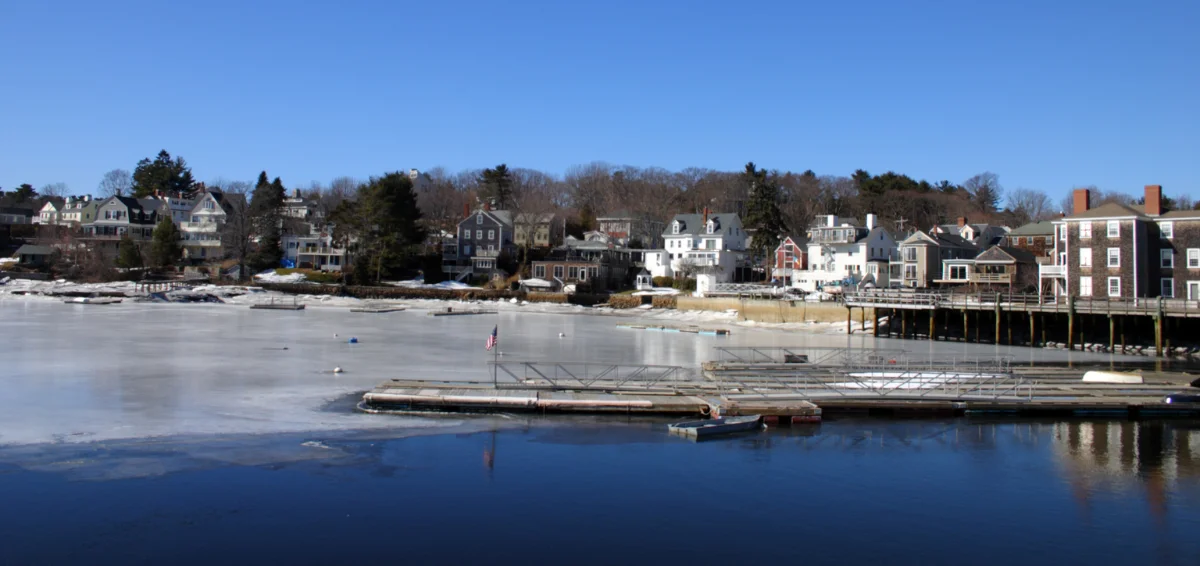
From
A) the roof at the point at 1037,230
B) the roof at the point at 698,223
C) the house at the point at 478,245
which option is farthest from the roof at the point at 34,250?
the roof at the point at 1037,230

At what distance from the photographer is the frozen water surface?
2111 cm

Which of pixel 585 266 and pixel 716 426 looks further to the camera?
pixel 585 266

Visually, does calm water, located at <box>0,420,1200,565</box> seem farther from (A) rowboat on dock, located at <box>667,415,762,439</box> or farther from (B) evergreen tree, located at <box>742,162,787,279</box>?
(B) evergreen tree, located at <box>742,162,787,279</box>

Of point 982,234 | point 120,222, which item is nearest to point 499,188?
point 120,222

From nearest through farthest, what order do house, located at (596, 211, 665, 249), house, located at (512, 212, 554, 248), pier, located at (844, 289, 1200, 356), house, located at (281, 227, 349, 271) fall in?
pier, located at (844, 289, 1200, 356) → house, located at (281, 227, 349, 271) → house, located at (512, 212, 554, 248) → house, located at (596, 211, 665, 249)

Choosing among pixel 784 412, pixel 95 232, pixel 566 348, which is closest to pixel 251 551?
pixel 784 412

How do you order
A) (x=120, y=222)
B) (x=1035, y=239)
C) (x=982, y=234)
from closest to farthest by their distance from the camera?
1. (x=1035, y=239)
2. (x=982, y=234)
3. (x=120, y=222)

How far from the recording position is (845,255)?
251ft

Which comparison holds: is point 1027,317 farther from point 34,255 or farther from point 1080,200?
point 34,255

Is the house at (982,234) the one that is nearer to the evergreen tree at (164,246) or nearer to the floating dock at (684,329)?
the floating dock at (684,329)

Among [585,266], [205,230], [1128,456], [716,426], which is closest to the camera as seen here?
[1128,456]

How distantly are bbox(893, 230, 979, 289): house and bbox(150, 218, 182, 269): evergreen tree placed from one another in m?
77.4

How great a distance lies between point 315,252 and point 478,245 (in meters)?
19.0

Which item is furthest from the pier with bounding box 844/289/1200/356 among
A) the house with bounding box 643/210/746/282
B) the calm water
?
the calm water
